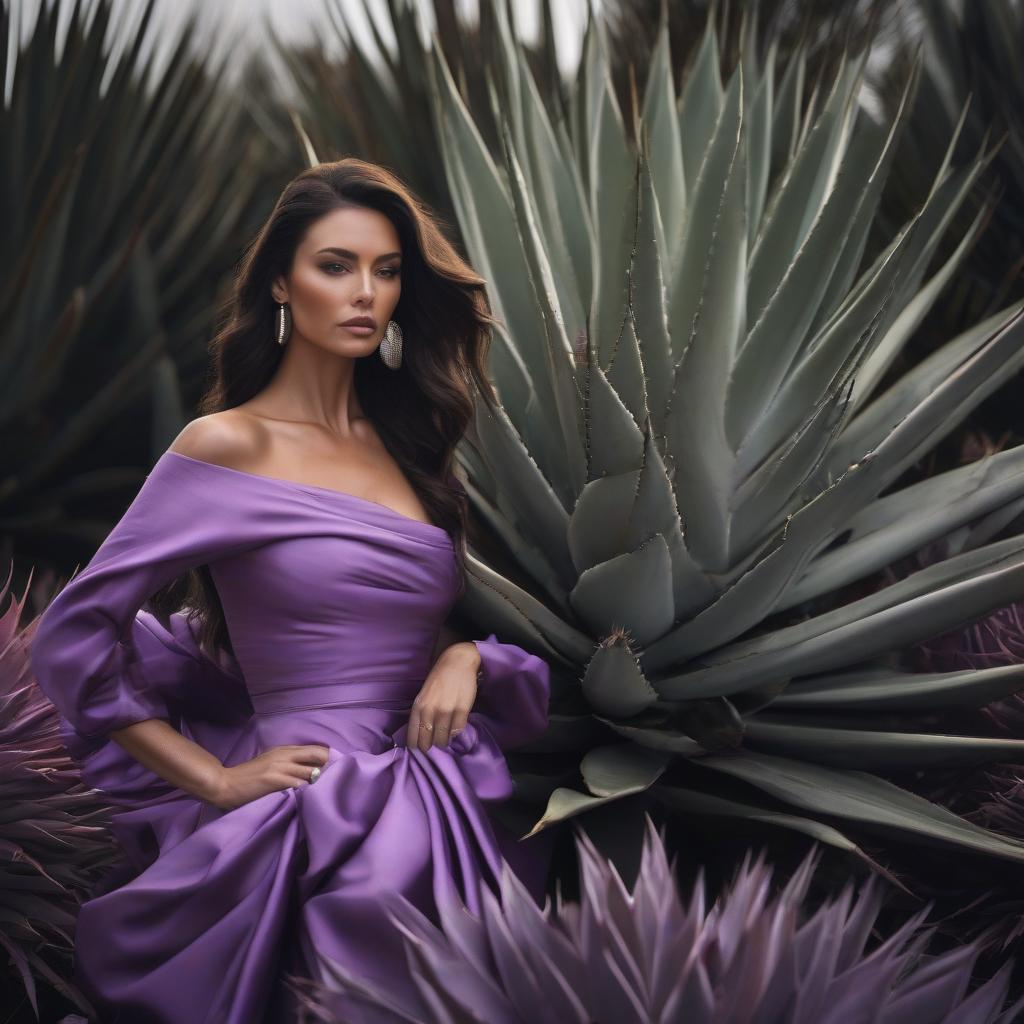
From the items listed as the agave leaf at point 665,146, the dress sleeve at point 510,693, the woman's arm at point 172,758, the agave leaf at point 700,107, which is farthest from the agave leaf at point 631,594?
the agave leaf at point 700,107

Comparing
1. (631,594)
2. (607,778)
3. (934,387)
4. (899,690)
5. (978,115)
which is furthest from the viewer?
(978,115)

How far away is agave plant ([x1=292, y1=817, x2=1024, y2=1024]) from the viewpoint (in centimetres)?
138

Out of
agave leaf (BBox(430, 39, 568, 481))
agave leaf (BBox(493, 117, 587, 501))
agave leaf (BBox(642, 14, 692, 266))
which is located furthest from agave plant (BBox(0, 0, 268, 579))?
agave leaf (BBox(642, 14, 692, 266))

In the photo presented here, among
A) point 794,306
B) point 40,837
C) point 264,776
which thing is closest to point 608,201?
point 794,306

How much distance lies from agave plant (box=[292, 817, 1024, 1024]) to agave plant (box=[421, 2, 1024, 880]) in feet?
1.10

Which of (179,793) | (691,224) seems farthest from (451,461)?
(691,224)

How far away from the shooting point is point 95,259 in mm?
3840

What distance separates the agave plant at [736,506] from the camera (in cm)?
213

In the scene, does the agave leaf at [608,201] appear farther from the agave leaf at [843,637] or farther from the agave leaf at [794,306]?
the agave leaf at [843,637]

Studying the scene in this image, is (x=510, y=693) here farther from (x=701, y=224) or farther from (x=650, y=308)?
(x=701, y=224)

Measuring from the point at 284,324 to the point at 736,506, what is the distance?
92 centimetres

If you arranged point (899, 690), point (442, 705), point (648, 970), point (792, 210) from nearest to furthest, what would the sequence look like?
point (648, 970)
point (442, 705)
point (899, 690)
point (792, 210)

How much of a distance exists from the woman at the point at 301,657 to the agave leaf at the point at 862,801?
1.38ft

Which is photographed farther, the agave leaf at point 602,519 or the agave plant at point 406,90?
the agave plant at point 406,90
